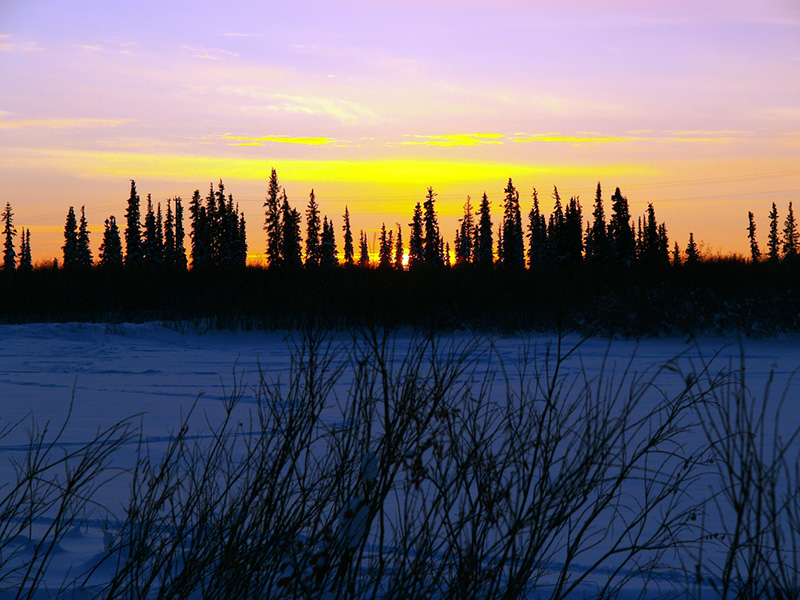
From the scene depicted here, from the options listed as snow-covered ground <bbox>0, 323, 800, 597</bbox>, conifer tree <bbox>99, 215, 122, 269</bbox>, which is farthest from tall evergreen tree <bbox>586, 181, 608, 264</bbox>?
conifer tree <bbox>99, 215, 122, 269</bbox>

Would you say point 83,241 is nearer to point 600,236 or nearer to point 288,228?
point 288,228

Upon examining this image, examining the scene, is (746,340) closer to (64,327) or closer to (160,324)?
(160,324)

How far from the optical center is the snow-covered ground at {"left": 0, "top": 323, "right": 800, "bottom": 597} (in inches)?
152

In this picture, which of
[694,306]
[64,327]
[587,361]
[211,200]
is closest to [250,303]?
[64,327]

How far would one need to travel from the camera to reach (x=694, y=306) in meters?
16.3

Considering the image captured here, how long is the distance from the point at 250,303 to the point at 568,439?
13.5 meters

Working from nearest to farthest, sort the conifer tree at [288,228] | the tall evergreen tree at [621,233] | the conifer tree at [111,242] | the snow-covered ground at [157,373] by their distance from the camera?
the snow-covered ground at [157,373], the tall evergreen tree at [621,233], the conifer tree at [288,228], the conifer tree at [111,242]

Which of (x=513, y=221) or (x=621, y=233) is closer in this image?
(x=621, y=233)

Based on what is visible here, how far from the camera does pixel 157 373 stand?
11.1 metres

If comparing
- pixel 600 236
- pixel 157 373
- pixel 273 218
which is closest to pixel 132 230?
pixel 273 218

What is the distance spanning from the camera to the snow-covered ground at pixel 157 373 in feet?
12.7

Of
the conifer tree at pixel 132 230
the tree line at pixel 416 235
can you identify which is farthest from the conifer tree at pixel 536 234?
the conifer tree at pixel 132 230

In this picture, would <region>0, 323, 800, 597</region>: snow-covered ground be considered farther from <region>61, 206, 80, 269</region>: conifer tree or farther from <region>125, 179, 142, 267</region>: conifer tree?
<region>61, 206, 80, 269</region>: conifer tree

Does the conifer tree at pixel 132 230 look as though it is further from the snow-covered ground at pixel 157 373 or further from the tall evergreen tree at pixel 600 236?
the snow-covered ground at pixel 157 373
